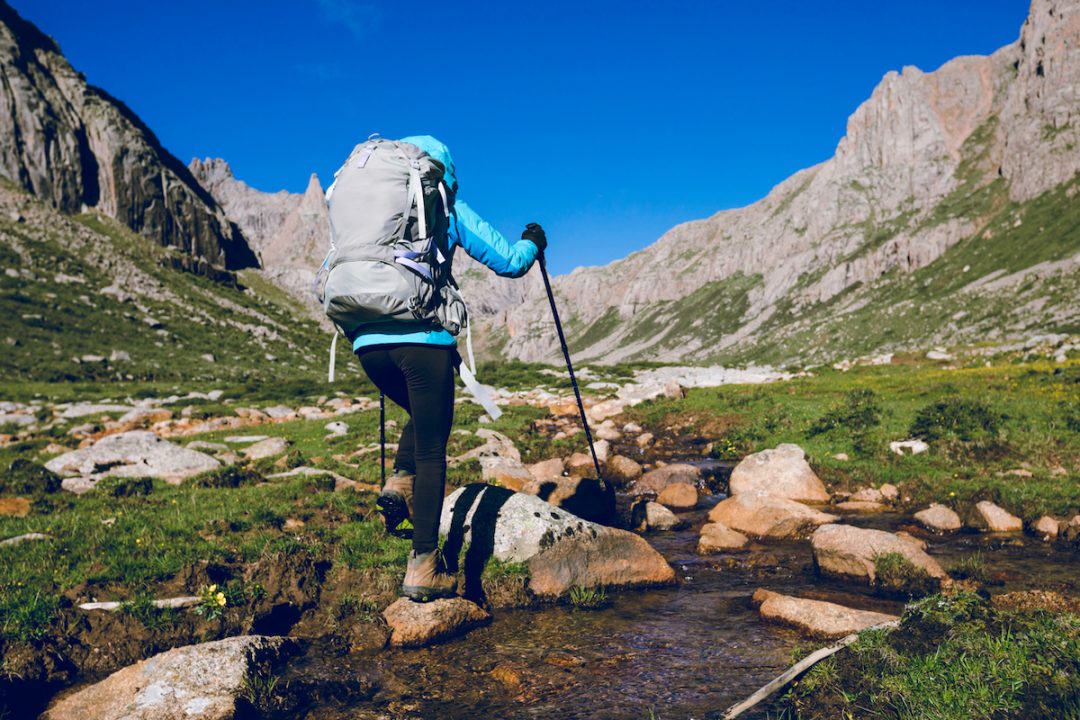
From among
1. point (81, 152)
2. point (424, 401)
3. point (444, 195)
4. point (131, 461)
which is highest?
point (81, 152)

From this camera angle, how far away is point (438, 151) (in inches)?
254

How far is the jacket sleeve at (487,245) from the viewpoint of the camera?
639 centimetres

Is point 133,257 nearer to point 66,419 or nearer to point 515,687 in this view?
point 66,419

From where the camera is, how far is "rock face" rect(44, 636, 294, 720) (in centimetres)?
480

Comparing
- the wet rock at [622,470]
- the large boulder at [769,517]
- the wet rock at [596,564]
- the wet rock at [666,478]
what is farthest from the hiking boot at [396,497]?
the wet rock at [622,470]

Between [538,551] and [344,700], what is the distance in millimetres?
3281

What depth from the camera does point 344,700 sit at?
5.28 metres

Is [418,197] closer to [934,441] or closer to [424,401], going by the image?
[424,401]

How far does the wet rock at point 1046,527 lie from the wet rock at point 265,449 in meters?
17.9

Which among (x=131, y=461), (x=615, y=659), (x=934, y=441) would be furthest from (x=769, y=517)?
(x=131, y=461)

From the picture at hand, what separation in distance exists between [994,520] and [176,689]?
41.3 ft

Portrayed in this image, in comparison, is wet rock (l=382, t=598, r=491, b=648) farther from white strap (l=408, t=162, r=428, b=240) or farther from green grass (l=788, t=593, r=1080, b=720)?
white strap (l=408, t=162, r=428, b=240)

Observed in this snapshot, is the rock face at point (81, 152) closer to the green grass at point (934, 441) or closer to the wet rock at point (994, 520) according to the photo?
the green grass at point (934, 441)

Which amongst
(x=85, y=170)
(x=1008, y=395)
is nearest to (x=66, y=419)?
(x=1008, y=395)
